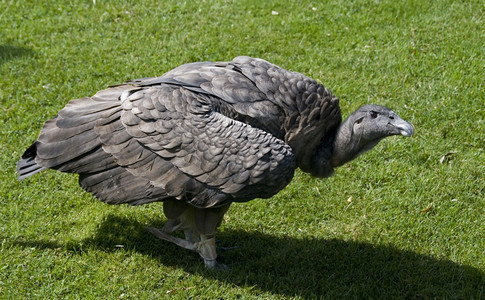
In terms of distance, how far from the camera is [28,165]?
518cm

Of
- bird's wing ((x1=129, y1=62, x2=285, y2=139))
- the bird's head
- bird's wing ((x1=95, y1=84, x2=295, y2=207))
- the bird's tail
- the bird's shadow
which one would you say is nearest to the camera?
bird's wing ((x1=95, y1=84, x2=295, y2=207))

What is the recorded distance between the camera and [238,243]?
231 inches

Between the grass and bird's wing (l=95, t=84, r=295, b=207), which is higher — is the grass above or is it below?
below

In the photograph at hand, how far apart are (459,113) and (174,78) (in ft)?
11.9

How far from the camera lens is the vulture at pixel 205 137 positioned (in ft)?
15.3

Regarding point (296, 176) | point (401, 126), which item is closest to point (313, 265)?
point (296, 176)

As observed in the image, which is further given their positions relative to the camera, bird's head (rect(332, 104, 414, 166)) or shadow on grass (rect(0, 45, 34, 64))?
shadow on grass (rect(0, 45, 34, 64))

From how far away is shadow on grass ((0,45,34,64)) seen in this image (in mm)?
7770

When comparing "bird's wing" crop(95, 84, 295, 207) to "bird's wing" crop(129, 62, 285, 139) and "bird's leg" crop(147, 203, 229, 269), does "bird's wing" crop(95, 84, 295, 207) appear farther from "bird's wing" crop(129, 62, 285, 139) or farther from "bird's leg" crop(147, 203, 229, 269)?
"bird's leg" crop(147, 203, 229, 269)

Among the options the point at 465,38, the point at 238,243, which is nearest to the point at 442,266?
A: the point at 238,243

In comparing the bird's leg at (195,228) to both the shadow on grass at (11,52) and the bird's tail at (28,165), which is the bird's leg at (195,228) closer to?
the bird's tail at (28,165)

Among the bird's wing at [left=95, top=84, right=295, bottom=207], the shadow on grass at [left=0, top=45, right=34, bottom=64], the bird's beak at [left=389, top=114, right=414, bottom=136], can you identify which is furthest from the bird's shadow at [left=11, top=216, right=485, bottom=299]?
the shadow on grass at [left=0, top=45, right=34, bottom=64]

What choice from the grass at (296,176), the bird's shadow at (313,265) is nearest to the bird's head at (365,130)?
the bird's shadow at (313,265)

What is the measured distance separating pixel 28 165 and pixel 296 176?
265 centimetres
